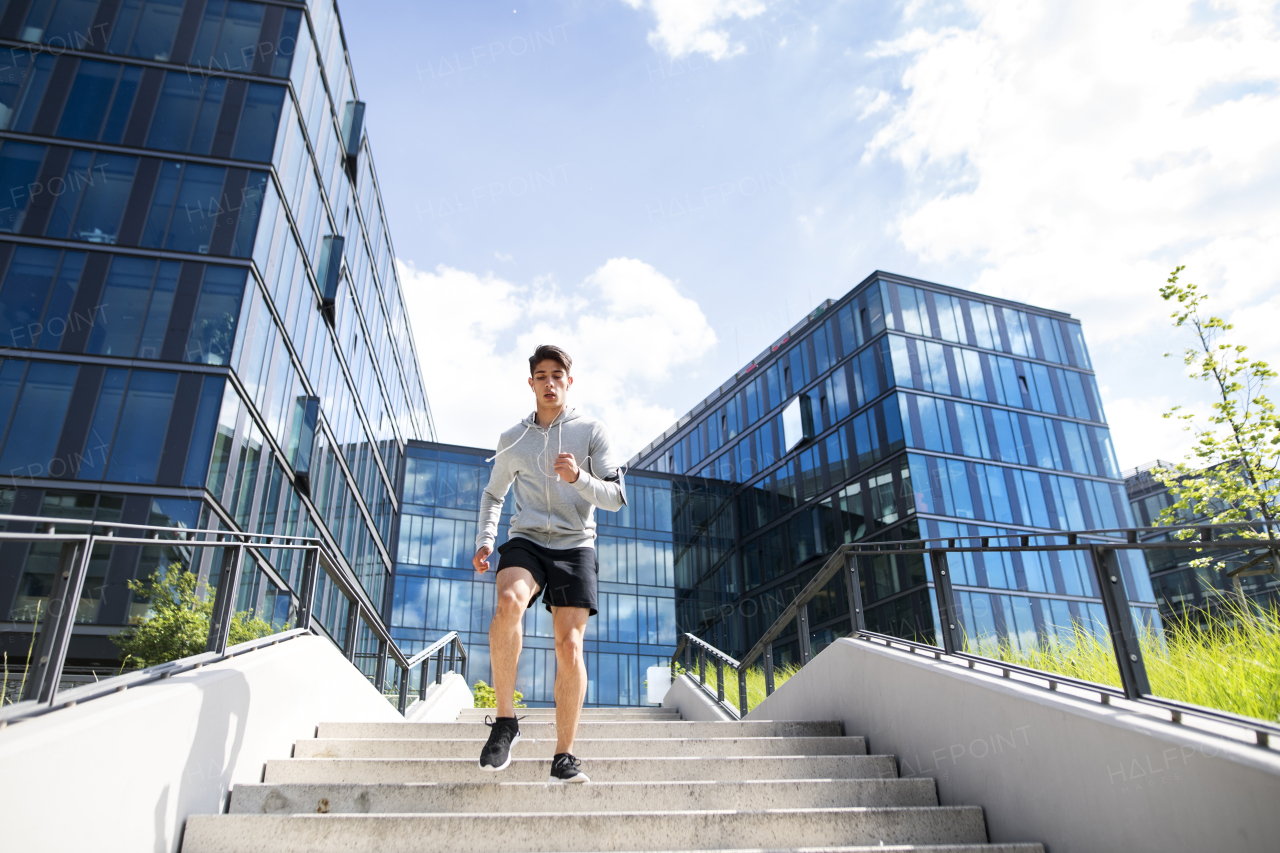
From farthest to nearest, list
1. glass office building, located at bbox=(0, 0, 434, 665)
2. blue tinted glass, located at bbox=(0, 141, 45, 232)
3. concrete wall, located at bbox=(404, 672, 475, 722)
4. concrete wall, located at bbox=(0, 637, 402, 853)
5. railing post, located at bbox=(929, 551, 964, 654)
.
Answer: blue tinted glass, located at bbox=(0, 141, 45, 232) < glass office building, located at bbox=(0, 0, 434, 665) < concrete wall, located at bbox=(404, 672, 475, 722) < railing post, located at bbox=(929, 551, 964, 654) < concrete wall, located at bbox=(0, 637, 402, 853)

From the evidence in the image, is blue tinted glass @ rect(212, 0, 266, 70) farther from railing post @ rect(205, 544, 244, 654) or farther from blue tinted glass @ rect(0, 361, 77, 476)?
railing post @ rect(205, 544, 244, 654)

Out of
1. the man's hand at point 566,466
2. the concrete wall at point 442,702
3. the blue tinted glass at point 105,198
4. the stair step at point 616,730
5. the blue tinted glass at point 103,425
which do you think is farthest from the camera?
the blue tinted glass at point 105,198

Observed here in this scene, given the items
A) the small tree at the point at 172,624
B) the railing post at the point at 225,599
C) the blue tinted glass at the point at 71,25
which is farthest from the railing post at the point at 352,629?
the blue tinted glass at the point at 71,25

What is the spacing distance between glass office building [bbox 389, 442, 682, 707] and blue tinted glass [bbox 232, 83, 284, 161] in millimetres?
15992

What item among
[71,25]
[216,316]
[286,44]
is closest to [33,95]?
[71,25]

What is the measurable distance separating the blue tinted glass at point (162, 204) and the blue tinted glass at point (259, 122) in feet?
4.32

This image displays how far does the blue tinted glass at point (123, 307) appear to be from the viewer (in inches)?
598

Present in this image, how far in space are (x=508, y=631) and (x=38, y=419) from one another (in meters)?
15.0

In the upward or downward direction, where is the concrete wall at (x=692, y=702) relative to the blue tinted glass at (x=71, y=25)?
downward

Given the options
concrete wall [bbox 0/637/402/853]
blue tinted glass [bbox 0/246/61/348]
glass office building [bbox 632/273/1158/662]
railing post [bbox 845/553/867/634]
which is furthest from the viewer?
glass office building [bbox 632/273/1158/662]

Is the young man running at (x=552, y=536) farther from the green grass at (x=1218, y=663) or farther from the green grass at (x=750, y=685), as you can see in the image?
the green grass at (x=750, y=685)

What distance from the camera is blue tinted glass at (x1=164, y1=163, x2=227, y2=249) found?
16031mm

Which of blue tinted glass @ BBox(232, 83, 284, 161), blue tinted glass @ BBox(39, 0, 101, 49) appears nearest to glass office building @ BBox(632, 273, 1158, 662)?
blue tinted glass @ BBox(232, 83, 284, 161)

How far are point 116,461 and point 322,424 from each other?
19.1 ft
